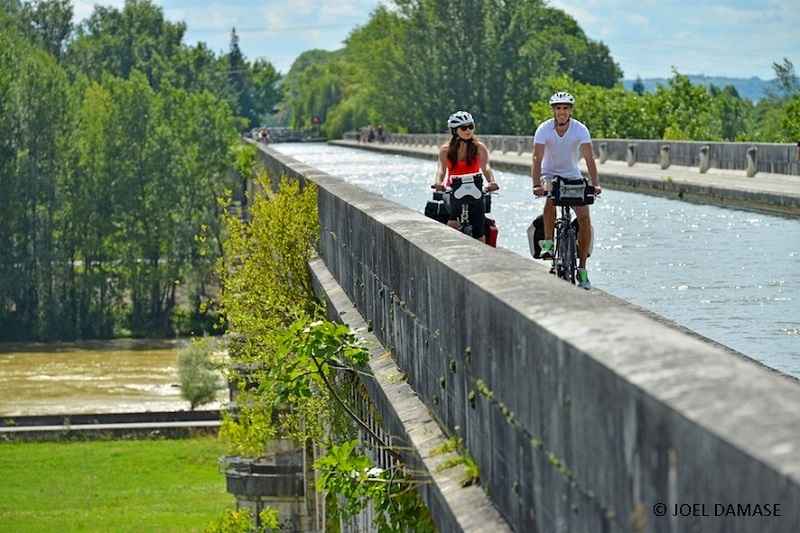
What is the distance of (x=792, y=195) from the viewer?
24.2 metres

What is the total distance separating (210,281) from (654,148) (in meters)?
69.2

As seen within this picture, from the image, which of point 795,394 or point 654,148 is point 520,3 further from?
point 795,394

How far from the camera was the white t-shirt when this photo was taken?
39.9 ft

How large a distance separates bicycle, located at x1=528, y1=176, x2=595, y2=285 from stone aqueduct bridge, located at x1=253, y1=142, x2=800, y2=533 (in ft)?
10.8

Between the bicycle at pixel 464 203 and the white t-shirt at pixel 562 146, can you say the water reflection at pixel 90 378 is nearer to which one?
the bicycle at pixel 464 203

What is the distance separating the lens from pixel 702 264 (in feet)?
53.9

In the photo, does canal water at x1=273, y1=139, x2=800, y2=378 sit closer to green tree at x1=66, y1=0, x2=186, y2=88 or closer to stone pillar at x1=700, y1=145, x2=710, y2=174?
stone pillar at x1=700, y1=145, x2=710, y2=174

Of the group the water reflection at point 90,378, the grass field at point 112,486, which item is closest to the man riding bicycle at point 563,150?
the grass field at point 112,486

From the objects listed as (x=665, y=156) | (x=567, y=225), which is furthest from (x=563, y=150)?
(x=665, y=156)

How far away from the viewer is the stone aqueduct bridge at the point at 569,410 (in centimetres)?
339

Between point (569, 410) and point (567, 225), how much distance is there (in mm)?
7867

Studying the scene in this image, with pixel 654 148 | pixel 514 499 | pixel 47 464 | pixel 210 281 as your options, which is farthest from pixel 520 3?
pixel 514 499

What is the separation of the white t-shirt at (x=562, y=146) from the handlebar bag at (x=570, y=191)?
0.07 meters

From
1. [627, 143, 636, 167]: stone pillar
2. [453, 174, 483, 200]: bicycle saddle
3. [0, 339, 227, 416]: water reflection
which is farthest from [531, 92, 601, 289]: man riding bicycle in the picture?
[0, 339, 227, 416]: water reflection
